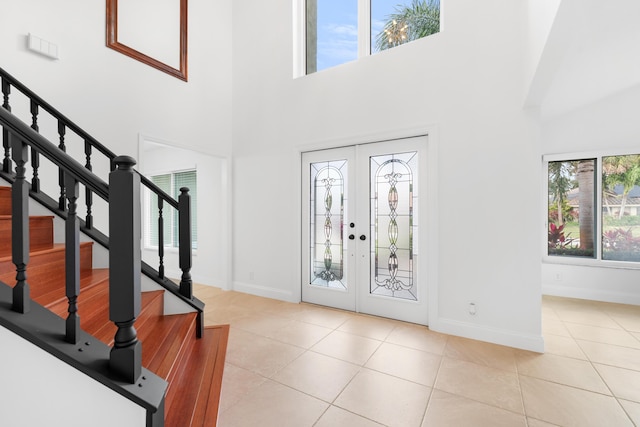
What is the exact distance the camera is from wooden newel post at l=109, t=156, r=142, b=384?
1.21 meters

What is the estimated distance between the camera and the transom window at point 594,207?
12.6ft

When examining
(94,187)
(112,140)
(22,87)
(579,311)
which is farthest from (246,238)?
(579,311)

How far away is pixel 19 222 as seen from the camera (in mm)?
1145

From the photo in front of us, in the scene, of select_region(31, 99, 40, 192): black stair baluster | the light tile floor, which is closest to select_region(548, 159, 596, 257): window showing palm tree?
the light tile floor

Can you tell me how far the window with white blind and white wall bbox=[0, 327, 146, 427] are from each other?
4.36 m

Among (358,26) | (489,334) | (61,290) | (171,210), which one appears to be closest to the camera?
(61,290)

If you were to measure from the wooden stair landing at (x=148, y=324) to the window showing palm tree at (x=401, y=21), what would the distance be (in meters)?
3.76

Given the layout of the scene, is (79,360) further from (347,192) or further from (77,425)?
(347,192)

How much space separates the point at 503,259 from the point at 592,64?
2063 mm

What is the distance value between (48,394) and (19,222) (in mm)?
678

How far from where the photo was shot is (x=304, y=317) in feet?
11.3

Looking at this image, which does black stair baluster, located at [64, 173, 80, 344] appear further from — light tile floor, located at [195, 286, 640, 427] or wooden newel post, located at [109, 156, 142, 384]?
light tile floor, located at [195, 286, 640, 427]

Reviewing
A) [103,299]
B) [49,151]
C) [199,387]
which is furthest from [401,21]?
[199,387]

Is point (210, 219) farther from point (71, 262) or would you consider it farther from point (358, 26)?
point (71, 262)
